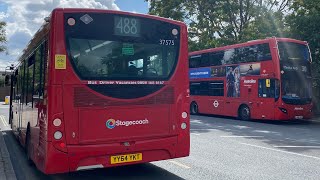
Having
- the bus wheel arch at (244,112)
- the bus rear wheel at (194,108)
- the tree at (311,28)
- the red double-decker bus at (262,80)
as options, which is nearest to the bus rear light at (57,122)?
the red double-decker bus at (262,80)

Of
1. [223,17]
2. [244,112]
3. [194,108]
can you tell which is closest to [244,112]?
[244,112]

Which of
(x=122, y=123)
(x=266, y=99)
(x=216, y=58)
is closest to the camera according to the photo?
(x=122, y=123)

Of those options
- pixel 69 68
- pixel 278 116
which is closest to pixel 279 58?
pixel 278 116

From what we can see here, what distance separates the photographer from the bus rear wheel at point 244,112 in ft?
67.5

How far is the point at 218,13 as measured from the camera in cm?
3058

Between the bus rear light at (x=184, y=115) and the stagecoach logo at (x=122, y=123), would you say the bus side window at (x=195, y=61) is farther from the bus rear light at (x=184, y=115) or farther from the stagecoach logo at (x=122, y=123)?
the stagecoach logo at (x=122, y=123)

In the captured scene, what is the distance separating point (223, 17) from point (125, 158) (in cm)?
2584

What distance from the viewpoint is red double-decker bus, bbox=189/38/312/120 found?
1856 centimetres

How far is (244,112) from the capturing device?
822 inches

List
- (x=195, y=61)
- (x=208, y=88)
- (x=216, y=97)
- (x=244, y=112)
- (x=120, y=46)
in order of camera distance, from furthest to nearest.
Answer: (x=195, y=61) → (x=208, y=88) → (x=216, y=97) → (x=244, y=112) → (x=120, y=46)

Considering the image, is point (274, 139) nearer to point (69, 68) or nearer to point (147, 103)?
point (147, 103)

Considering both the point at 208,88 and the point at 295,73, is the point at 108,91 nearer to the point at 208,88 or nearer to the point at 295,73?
the point at 295,73

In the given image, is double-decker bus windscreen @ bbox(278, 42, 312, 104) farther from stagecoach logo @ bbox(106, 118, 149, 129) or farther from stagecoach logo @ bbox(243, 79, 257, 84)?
stagecoach logo @ bbox(106, 118, 149, 129)

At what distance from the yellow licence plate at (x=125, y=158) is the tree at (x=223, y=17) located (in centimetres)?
2299
